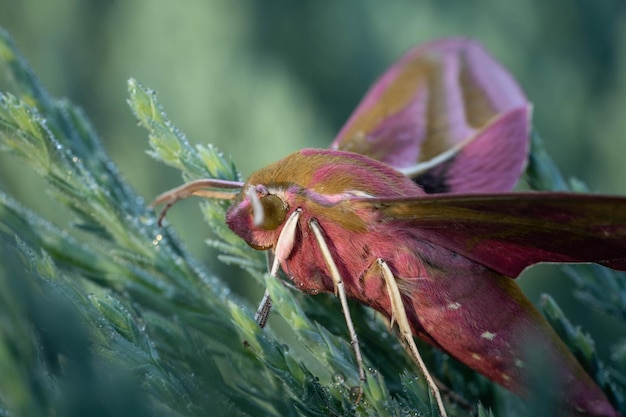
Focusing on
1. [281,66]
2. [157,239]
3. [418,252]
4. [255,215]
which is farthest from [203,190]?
[281,66]

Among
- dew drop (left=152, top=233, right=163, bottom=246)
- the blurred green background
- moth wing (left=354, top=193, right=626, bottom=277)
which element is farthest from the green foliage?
the blurred green background

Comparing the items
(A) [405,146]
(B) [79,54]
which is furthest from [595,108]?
(B) [79,54]

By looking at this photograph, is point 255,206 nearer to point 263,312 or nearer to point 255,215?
point 255,215

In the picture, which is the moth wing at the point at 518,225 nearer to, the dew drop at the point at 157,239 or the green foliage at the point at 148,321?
the green foliage at the point at 148,321

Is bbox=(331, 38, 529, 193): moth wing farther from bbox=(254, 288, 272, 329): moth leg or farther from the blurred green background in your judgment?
the blurred green background

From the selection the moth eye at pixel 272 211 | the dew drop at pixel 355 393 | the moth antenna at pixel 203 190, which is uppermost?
the moth antenna at pixel 203 190

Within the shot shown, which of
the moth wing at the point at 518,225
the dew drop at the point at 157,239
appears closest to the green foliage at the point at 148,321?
the dew drop at the point at 157,239
